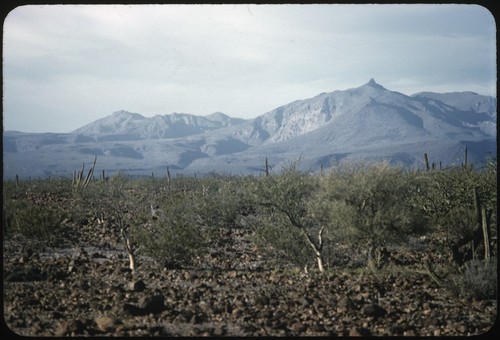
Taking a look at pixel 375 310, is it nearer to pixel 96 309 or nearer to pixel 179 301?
pixel 179 301

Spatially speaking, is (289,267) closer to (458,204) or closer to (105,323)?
(458,204)

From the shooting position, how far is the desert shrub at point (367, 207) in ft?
40.1

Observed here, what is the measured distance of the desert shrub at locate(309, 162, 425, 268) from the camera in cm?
1222

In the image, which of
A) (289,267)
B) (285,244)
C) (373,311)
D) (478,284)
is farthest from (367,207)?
(373,311)

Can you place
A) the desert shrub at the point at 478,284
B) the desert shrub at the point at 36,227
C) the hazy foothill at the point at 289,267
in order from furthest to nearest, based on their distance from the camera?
1. the desert shrub at the point at 36,227
2. the desert shrub at the point at 478,284
3. the hazy foothill at the point at 289,267

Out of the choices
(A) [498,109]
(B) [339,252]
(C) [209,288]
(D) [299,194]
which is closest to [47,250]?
(C) [209,288]

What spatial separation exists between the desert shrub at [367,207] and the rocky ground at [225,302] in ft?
2.88

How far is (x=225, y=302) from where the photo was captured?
353 inches

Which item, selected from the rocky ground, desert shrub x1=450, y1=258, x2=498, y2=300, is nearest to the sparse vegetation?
the rocky ground

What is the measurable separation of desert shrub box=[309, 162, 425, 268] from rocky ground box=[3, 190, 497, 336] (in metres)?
0.88

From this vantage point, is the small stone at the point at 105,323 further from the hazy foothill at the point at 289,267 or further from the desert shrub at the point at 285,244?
the desert shrub at the point at 285,244

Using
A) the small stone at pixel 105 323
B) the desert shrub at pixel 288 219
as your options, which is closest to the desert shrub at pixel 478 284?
the desert shrub at pixel 288 219

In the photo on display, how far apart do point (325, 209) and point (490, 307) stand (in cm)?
480

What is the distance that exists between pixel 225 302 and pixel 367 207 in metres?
5.26
